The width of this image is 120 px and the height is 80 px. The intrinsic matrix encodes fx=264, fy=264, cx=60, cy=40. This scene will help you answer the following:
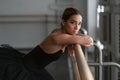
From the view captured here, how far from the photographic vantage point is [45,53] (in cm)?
196

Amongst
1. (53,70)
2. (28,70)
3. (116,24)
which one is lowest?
(53,70)

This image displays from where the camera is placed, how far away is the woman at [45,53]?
140 cm

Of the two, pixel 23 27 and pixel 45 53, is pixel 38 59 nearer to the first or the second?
pixel 45 53

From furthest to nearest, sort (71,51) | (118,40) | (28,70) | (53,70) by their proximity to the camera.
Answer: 1. (53,70)
2. (118,40)
3. (28,70)
4. (71,51)

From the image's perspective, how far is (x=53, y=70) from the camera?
3.90 m

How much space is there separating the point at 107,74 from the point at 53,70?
1.20m

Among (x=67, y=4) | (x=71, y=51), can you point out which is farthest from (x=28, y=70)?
(x=67, y=4)

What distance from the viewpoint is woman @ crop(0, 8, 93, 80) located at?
4.59ft

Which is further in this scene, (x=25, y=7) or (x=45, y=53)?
(x=25, y=7)

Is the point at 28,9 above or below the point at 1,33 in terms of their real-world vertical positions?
above

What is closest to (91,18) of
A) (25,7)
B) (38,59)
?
(25,7)

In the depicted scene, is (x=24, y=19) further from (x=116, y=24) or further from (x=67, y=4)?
(x=116, y=24)

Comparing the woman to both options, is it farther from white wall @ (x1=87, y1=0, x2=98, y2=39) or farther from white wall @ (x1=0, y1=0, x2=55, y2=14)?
white wall @ (x1=0, y1=0, x2=55, y2=14)

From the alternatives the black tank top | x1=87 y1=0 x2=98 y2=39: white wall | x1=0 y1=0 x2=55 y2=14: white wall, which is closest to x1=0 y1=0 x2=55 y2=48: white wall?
x1=0 y1=0 x2=55 y2=14: white wall
